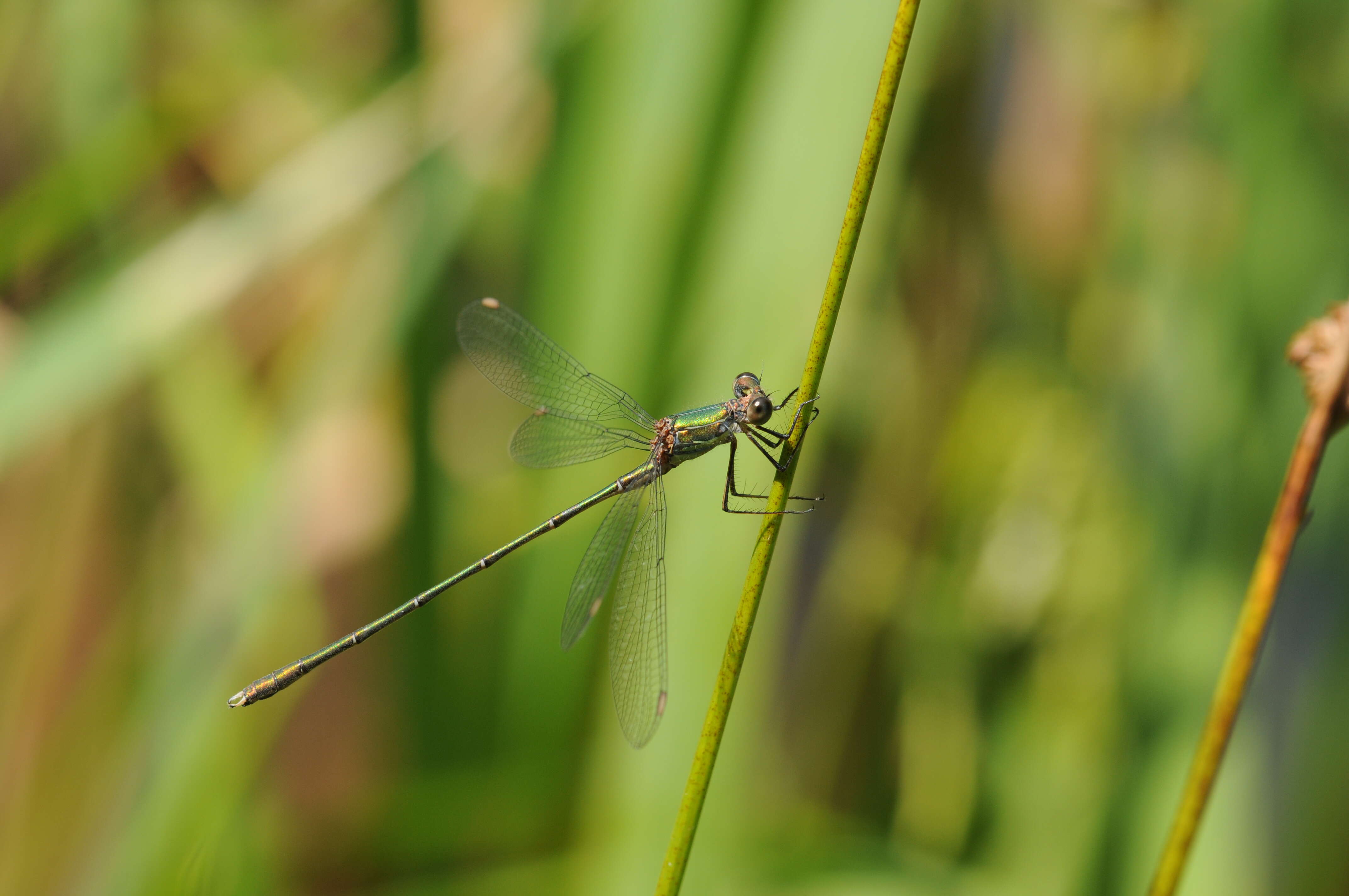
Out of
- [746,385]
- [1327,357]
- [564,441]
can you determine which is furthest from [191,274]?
[1327,357]

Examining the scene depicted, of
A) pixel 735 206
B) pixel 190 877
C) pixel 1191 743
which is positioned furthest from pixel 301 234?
pixel 1191 743

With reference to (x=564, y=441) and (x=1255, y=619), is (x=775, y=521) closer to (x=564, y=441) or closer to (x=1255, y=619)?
(x=1255, y=619)

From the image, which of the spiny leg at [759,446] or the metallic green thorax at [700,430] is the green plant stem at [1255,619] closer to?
the spiny leg at [759,446]

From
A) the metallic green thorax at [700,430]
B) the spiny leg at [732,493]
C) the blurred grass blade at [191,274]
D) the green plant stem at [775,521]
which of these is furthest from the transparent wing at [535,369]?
the green plant stem at [775,521]

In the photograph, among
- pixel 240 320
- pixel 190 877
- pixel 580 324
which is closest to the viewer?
pixel 190 877

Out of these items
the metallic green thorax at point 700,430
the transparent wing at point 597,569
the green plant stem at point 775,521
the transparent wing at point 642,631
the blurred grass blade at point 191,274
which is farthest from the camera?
Answer: the blurred grass blade at point 191,274

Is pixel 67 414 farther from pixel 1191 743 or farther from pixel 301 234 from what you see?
pixel 1191 743
